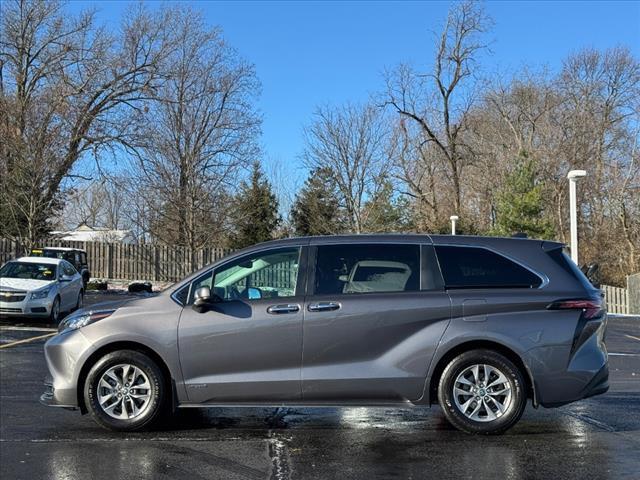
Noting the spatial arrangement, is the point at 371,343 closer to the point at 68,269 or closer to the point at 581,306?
the point at 581,306

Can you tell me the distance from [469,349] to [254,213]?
36.5m

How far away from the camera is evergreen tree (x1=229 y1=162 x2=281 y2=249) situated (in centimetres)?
4047

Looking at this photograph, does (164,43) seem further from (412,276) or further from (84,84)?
(412,276)

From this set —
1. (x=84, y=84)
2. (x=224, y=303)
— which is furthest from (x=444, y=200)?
(x=224, y=303)

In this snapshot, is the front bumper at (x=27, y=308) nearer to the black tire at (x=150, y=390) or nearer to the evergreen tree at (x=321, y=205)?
the black tire at (x=150, y=390)

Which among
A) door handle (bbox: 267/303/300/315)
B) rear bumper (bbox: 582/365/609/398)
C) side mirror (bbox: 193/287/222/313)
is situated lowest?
rear bumper (bbox: 582/365/609/398)

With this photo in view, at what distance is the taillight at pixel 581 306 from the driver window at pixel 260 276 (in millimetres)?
2333

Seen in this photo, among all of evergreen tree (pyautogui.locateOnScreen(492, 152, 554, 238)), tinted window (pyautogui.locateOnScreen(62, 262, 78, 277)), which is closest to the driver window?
tinted window (pyautogui.locateOnScreen(62, 262, 78, 277))

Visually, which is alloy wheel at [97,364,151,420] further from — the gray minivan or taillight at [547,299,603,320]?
taillight at [547,299,603,320]

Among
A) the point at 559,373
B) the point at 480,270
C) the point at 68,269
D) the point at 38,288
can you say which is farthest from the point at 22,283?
the point at 559,373

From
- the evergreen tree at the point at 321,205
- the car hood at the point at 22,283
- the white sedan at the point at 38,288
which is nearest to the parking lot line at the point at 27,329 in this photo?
the white sedan at the point at 38,288

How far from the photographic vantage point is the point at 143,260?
128ft

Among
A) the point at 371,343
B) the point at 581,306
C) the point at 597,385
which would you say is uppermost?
the point at 581,306

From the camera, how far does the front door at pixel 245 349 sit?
19.7 feet
